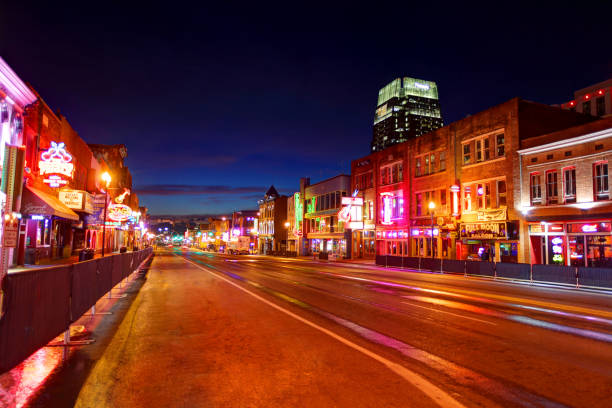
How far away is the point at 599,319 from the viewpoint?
1131cm

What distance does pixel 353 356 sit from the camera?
705cm

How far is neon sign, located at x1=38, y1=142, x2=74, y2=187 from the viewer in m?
21.6

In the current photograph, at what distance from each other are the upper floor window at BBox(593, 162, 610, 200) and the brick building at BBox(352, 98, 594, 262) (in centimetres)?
529

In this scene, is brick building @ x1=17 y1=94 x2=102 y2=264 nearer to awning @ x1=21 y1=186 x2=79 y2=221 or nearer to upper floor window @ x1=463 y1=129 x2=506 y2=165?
awning @ x1=21 y1=186 x2=79 y2=221

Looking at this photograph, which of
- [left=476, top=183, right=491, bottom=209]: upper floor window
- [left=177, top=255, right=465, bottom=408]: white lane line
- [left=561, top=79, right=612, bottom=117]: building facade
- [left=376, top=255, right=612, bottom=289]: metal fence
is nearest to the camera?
[left=177, top=255, right=465, bottom=408]: white lane line

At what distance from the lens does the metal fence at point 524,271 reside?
20016mm

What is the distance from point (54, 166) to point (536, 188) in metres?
30.3

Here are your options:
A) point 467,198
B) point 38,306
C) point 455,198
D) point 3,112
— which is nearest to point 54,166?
point 3,112

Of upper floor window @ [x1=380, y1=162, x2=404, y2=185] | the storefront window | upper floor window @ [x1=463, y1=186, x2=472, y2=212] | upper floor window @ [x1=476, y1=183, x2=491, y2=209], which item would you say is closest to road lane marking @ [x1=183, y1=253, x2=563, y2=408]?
the storefront window

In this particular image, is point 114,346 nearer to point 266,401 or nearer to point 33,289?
point 33,289

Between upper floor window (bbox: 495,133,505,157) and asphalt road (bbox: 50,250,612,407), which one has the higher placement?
upper floor window (bbox: 495,133,505,157)

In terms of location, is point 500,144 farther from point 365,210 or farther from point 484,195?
point 365,210

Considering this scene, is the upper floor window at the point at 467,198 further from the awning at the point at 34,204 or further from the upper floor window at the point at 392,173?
the awning at the point at 34,204

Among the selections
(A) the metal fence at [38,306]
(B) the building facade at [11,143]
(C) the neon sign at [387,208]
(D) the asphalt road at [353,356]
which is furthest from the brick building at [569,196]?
(B) the building facade at [11,143]
